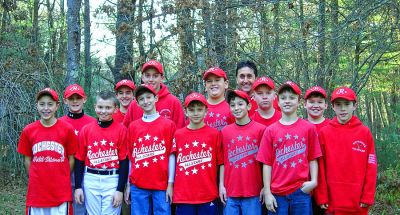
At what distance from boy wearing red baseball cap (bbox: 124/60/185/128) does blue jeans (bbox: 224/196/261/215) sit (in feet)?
3.84

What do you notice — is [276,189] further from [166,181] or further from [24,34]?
[24,34]

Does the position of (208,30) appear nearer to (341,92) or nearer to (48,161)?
(341,92)

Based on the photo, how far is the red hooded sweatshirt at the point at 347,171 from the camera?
4602 millimetres

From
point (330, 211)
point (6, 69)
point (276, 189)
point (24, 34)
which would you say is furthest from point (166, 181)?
point (24, 34)

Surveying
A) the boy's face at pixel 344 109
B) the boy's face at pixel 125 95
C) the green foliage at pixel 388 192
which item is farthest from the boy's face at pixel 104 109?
the green foliage at pixel 388 192

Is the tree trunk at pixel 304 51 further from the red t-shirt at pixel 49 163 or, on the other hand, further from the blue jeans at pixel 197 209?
the red t-shirt at pixel 49 163

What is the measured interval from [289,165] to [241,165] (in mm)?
498

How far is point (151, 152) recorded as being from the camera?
5.06 metres

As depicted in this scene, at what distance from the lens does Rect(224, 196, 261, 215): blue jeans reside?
15.7 feet

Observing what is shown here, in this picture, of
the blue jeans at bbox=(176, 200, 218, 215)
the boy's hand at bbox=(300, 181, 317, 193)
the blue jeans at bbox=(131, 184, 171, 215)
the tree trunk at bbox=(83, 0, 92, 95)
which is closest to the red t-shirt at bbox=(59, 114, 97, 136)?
the blue jeans at bbox=(131, 184, 171, 215)

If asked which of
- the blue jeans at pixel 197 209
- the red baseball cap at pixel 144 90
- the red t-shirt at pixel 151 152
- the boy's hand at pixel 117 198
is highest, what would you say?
the red baseball cap at pixel 144 90

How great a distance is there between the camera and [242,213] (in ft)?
15.8

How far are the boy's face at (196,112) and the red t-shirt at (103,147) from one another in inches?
31.1

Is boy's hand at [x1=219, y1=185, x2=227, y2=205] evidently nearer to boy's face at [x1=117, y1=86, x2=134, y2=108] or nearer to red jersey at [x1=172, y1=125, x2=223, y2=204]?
red jersey at [x1=172, y1=125, x2=223, y2=204]
